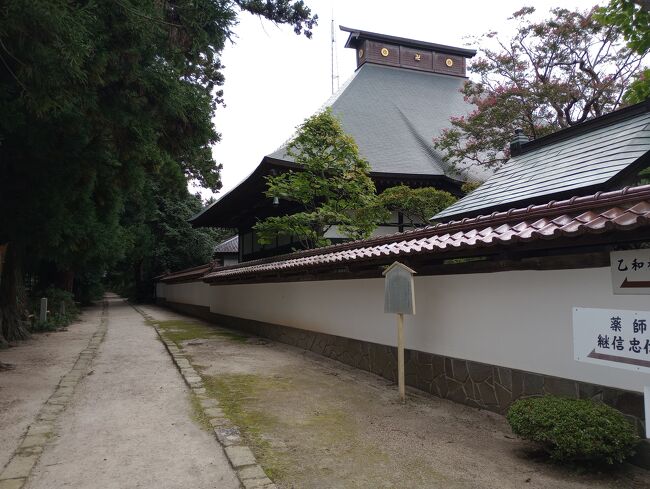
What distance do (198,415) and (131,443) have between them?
98 centimetres

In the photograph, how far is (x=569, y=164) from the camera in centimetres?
826

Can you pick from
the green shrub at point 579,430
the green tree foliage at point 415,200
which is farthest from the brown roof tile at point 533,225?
the green tree foliage at point 415,200

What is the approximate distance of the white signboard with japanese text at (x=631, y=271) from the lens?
11.9ft

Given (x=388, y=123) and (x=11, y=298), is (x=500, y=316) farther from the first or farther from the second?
(x=388, y=123)

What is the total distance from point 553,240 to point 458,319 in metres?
1.79

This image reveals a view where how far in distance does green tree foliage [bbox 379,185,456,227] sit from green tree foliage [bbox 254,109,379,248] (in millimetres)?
475

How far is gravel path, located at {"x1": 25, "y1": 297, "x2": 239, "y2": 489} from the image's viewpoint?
3512 millimetres

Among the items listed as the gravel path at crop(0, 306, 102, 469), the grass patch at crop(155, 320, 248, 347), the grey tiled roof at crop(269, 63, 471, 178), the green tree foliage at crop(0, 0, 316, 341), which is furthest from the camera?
the grey tiled roof at crop(269, 63, 471, 178)

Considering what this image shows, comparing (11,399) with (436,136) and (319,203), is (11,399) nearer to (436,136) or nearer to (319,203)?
(319,203)

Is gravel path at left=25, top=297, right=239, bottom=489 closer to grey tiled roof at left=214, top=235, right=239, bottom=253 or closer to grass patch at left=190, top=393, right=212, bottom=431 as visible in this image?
grass patch at left=190, top=393, right=212, bottom=431

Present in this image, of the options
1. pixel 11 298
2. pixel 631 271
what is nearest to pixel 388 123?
pixel 11 298

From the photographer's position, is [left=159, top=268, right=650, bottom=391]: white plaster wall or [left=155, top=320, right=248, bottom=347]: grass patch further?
[left=155, top=320, right=248, bottom=347]: grass patch

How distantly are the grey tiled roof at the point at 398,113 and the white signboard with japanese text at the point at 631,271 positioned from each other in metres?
10.3

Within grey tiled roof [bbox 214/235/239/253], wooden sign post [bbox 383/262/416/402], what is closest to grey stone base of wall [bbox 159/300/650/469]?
wooden sign post [bbox 383/262/416/402]
